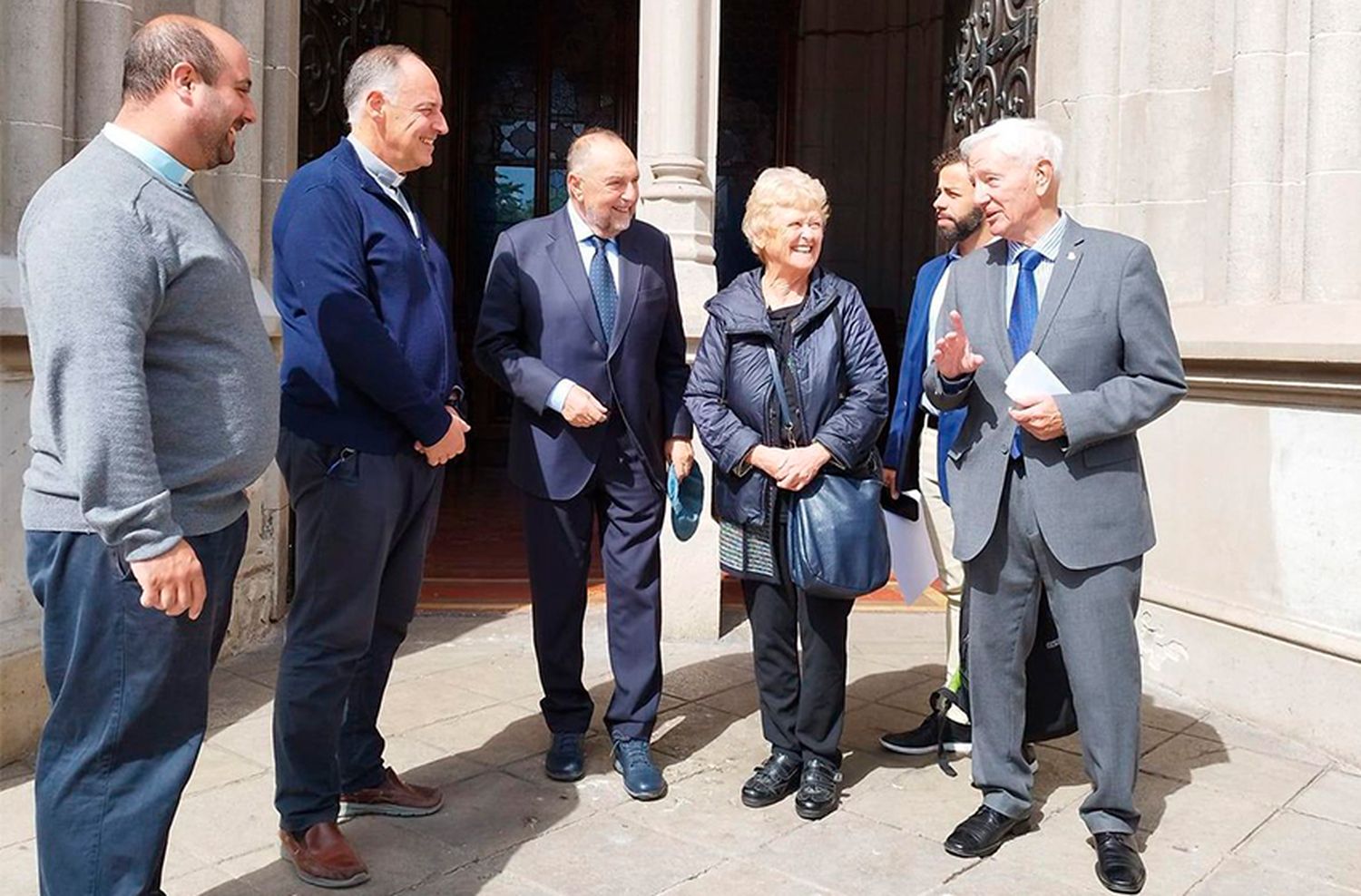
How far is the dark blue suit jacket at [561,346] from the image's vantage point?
3.67 metres

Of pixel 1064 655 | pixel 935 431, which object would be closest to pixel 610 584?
pixel 935 431

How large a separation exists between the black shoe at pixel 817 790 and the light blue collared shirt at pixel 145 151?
7.44 feet

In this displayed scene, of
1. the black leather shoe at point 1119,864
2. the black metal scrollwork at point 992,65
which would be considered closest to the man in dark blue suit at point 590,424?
the black leather shoe at point 1119,864

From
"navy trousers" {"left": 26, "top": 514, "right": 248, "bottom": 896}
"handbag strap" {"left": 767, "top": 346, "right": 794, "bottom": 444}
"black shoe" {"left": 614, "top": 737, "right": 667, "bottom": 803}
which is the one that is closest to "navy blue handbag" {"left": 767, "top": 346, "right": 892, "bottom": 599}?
"handbag strap" {"left": 767, "top": 346, "right": 794, "bottom": 444}

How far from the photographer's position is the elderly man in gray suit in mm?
3064

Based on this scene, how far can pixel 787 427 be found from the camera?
11.4 ft

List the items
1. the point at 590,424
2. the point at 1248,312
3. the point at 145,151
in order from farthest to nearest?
the point at 1248,312 → the point at 590,424 → the point at 145,151

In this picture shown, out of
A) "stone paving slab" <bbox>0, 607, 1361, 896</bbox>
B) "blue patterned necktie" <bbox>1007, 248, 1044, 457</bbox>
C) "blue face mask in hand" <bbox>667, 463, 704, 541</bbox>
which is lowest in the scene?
"stone paving slab" <bbox>0, 607, 1361, 896</bbox>

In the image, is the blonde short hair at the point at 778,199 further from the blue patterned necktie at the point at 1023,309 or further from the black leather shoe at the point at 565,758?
the black leather shoe at the point at 565,758

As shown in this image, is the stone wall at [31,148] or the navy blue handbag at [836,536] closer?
the navy blue handbag at [836,536]

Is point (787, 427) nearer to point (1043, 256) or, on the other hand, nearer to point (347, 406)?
point (1043, 256)

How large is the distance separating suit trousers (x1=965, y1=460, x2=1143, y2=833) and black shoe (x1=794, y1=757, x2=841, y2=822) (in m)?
0.41

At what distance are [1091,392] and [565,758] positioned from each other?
1852 mm

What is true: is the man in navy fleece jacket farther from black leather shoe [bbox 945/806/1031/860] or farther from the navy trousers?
black leather shoe [bbox 945/806/1031/860]
